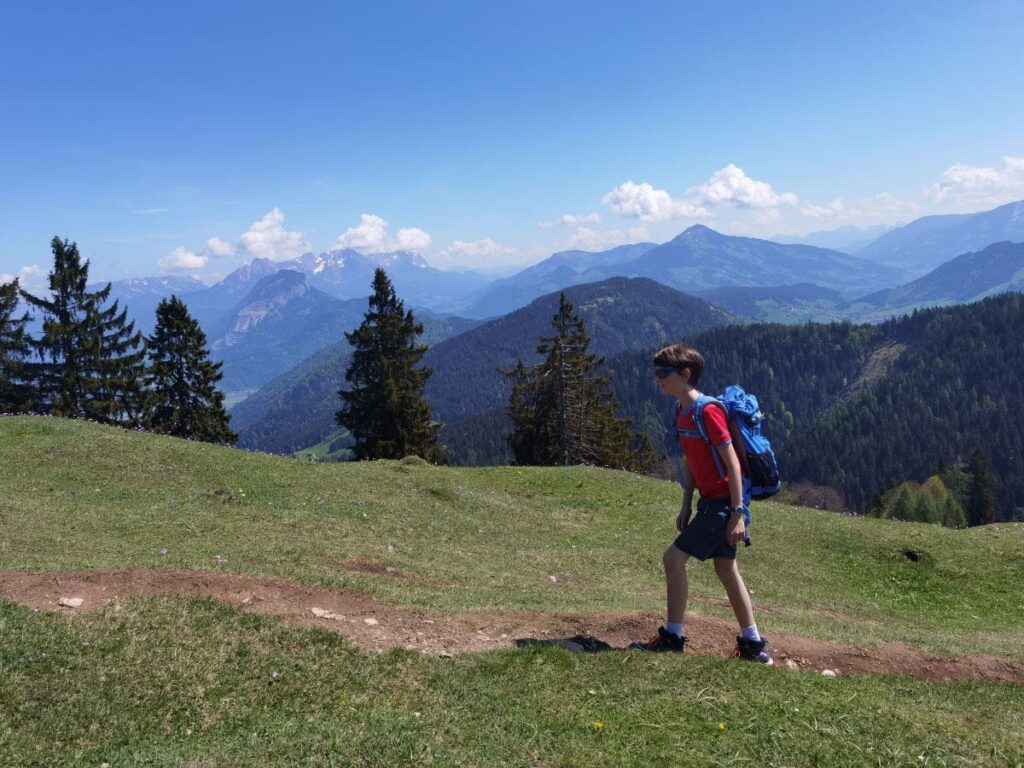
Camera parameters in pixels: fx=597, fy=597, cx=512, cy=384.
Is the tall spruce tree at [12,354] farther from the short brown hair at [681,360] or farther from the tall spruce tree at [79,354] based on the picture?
the short brown hair at [681,360]

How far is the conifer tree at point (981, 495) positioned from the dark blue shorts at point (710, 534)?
3925 inches

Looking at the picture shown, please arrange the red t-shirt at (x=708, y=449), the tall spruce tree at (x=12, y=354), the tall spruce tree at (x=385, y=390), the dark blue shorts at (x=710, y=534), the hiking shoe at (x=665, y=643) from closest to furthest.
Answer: the red t-shirt at (x=708, y=449) < the dark blue shorts at (x=710, y=534) < the hiking shoe at (x=665, y=643) < the tall spruce tree at (x=12, y=354) < the tall spruce tree at (x=385, y=390)

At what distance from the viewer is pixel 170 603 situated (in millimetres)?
8625

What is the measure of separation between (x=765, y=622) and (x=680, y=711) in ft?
24.1

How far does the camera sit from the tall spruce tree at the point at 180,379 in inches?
1975

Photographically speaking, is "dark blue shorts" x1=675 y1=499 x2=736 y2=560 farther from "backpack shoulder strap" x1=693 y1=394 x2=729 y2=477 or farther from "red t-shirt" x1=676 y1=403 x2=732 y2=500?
"backpack shoulder strap" x1=693 y1=394 x2=729 y2=477

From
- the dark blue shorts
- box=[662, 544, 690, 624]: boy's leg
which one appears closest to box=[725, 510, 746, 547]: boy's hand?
the dark blue shorts

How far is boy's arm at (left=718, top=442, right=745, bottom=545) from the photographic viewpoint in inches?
302

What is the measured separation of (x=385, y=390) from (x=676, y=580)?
4115 centimetres

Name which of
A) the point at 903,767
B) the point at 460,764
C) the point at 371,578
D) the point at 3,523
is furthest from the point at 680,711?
the point at 3,523

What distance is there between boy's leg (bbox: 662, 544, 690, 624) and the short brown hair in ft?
7.84

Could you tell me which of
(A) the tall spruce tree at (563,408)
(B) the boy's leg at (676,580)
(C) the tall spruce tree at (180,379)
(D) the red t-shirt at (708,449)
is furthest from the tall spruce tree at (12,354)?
(D) the red t-shirt at (708,449)

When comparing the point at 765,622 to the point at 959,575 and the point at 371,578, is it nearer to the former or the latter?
the point at 371,578

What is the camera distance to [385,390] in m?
47.6
